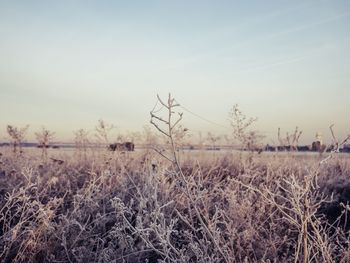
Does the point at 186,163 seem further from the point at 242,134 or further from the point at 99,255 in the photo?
the point at 99,255

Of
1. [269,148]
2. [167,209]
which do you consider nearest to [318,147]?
[269,148]

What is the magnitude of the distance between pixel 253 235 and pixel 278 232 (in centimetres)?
45

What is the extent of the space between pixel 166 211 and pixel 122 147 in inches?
110

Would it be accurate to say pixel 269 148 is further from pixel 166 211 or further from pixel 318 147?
pixel 166 211

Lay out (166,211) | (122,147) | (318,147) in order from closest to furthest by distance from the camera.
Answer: (166,211) → (122,147) → (318,147)

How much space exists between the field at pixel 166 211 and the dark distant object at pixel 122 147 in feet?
0.52

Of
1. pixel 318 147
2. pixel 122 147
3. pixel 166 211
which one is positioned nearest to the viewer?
pixel 166 211

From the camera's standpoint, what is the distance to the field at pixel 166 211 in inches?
137

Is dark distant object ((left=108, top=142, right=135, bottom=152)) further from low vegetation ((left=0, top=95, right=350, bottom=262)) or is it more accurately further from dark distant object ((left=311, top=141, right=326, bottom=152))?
dark distant object ((left=311, top=141, right=326, bottom=152))

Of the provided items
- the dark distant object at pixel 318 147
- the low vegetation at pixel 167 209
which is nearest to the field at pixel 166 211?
the low vegetation at pixel 167 209

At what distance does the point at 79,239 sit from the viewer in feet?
15.6

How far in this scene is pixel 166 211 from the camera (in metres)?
5.65

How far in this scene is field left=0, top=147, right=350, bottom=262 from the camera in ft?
11.5

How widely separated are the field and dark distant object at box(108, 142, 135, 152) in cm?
16
